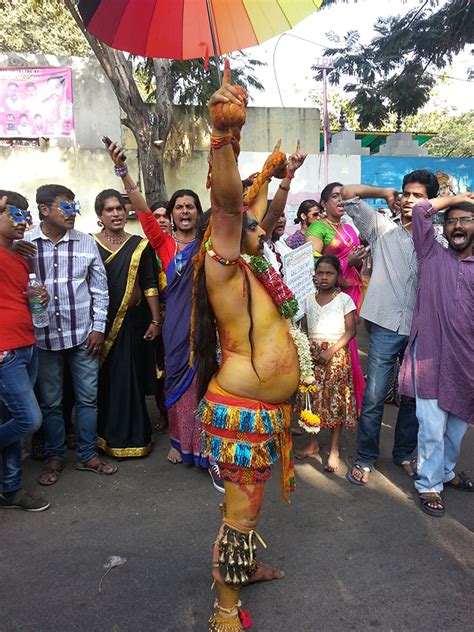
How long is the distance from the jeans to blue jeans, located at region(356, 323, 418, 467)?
220 millimetres

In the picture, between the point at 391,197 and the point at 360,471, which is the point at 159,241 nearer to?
the point at 391,197

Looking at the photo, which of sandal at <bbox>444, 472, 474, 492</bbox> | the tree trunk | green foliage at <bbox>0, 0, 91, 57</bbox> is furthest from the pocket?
green foliage at <bbox>0, 0, 91, 57</bbox>

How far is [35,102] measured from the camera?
9375 mm

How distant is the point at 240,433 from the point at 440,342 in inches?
62.7

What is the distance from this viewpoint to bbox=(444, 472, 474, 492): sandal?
327 cm

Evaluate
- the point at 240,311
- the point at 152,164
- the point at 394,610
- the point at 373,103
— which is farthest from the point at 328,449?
the point at 373,103

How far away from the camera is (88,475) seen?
358 cm

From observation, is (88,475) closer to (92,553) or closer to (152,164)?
(92,553)

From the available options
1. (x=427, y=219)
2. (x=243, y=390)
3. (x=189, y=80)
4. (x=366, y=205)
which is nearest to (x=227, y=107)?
(x=243, y=390)

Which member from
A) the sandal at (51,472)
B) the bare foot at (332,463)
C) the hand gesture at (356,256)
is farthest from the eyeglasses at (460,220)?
the sandal at (51,472)

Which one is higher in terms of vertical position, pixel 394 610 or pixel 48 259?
pixel 48 259

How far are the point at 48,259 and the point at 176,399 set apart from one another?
133 cm

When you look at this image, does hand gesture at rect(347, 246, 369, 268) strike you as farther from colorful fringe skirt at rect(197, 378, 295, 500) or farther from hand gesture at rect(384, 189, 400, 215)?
colorful fringe skirt at rect(197, 378, 295, 500)

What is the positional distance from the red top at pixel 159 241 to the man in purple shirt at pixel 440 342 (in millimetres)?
1852
